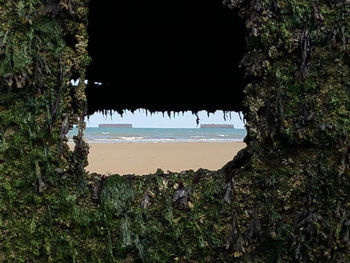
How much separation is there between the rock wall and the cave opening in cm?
143

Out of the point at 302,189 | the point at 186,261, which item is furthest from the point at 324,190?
the point at 186,261

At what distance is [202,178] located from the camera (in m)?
2.57

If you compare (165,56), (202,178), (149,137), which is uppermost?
(165,56)

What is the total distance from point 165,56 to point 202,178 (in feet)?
13.4

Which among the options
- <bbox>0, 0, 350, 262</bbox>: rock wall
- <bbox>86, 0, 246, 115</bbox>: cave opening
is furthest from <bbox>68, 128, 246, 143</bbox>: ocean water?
<bbox>0, 0, 350, 262</bbox>: rock wall

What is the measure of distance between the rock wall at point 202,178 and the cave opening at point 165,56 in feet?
4.70

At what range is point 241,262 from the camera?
8.14 feet

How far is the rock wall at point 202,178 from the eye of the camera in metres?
2.38

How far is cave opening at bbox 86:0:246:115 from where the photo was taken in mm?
4688

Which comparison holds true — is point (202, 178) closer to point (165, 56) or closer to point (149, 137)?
point (165, 56)

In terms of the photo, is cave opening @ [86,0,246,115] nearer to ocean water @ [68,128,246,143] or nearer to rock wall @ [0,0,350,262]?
rock wall @ [0,0,350,262]

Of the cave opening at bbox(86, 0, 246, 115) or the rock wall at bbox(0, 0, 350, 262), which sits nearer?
the rock wall at bbox(0, 0, 350, 262)

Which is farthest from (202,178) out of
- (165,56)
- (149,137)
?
(149,137)

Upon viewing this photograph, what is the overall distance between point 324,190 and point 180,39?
3.74 meters
